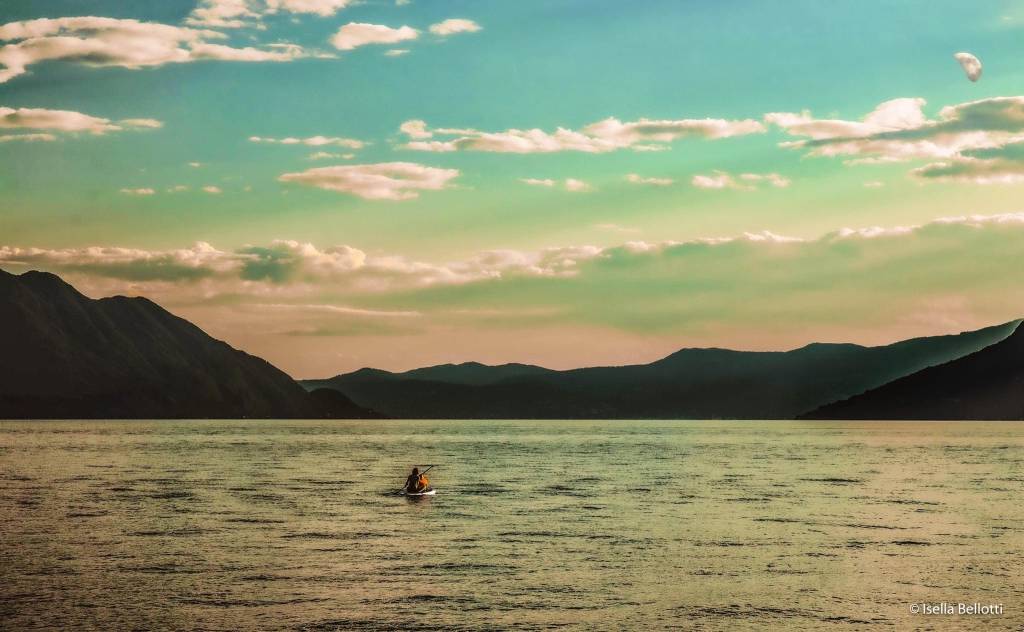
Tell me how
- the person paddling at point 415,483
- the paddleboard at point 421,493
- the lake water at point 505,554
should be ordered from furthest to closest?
the paddleboard at point 421,493, the person paddling at point 415,483, the lake water at point 505,554

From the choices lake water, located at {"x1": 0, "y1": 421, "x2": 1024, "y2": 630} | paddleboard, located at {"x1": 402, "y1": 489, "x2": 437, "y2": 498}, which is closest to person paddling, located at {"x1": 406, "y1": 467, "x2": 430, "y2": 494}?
paddleboard, located at {"x1": 402, "y1": 489, "x2": 437, "y2": 498}

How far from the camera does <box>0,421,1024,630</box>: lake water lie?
37.3 meters

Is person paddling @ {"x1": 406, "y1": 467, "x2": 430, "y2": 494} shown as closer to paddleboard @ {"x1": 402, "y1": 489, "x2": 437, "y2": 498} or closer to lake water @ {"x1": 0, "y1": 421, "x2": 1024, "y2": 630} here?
paddleboard @ {"x1": 402, "y1": 489, "x2": 437, "y2": 498}

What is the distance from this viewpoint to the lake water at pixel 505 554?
37.3 metres

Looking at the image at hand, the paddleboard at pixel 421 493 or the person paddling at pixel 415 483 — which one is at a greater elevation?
the person paddling at pixel 415 483

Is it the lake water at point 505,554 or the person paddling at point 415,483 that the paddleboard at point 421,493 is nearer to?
the person paddling at point 415,483

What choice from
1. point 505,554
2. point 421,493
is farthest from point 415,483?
point 505,554

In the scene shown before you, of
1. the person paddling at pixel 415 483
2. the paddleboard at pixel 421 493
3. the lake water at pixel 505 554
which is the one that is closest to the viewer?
the lake water at pixel 505 554

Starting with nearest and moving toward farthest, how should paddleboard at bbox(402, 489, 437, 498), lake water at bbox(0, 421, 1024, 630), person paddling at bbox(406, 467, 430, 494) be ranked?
lake water at bbox(0, 421, 1024, 630)
person paddling at bbox(406, 467, 430, 494)
paddleboard at bbox(402, 489, 437, 498)

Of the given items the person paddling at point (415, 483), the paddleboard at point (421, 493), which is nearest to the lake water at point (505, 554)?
the paddleboard at point (421, 493)

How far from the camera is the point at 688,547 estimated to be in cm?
5388

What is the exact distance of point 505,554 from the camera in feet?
167

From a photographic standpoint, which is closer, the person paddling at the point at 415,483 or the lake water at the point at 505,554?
the lake water at the point at 505,554

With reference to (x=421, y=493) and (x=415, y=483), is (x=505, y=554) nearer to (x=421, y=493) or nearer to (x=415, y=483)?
(x=415, y=483)
